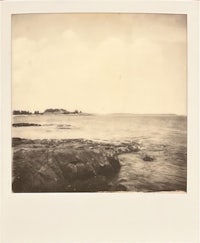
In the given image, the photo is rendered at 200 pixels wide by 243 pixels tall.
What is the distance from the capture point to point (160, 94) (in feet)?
3.57

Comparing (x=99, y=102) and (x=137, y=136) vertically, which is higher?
(x=99, y=102)

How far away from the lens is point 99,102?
1078 mm

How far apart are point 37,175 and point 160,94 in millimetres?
472

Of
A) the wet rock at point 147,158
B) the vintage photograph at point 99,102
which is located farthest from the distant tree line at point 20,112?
the wet rock at point 147,158

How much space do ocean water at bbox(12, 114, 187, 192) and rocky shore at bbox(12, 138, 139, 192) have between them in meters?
0.02

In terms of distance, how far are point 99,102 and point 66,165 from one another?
227 millimetres

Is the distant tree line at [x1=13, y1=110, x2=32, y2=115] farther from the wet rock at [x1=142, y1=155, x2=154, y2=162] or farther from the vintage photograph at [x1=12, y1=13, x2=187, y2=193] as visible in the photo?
the wet rock at [x1=142, y1=155, x2=154, y2=162]

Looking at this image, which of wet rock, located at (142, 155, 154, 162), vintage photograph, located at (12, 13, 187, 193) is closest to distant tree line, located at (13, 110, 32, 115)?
vintage photograph, located at (12, 13, 187, 193)

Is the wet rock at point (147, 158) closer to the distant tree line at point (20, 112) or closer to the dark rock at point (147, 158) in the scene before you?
the dark rock at point (147, 158)

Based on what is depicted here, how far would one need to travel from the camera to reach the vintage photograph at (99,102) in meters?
1.08
